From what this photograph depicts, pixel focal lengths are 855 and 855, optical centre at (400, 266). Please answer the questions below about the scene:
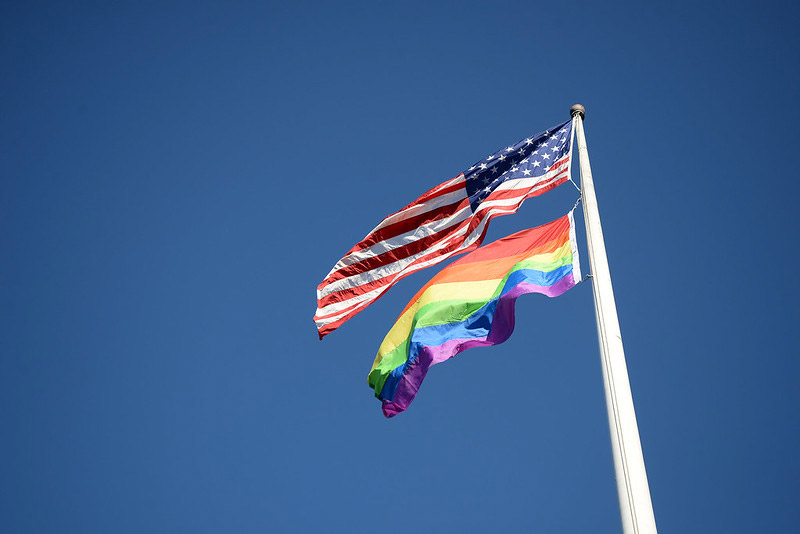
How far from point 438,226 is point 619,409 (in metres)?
5.64

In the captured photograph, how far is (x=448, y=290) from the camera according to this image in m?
12.6

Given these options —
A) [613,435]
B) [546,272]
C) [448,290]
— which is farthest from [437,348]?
[613,435]

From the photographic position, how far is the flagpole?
8.22 metres

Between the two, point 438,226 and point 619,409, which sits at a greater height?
point 438,226

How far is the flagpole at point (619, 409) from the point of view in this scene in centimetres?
822

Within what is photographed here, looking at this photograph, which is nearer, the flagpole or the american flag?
the flagpole

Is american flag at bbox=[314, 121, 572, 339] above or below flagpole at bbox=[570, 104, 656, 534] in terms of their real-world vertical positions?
above

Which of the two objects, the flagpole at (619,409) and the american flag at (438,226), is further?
the american flag at (438,226)

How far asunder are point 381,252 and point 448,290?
190 cm

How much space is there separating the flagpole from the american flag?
7.31ft

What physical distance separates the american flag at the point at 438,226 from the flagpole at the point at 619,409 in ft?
7.31

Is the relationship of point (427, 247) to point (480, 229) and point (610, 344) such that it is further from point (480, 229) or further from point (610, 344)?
point (610, 344)

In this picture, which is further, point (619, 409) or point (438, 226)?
point (438, 226)

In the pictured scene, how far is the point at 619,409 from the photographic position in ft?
29.3
